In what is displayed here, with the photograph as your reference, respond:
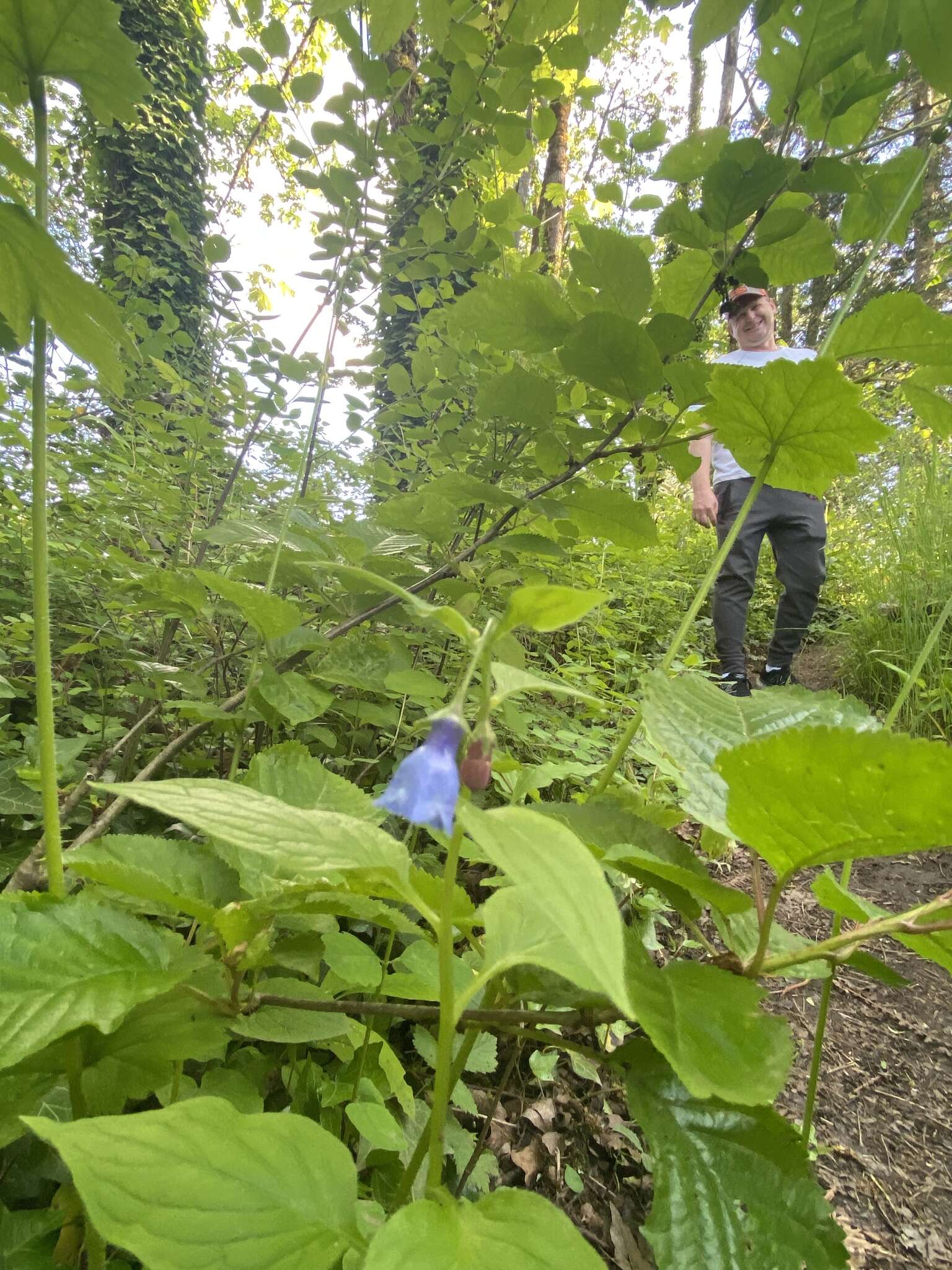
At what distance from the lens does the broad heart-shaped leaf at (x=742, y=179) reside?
→ 30.0 inches

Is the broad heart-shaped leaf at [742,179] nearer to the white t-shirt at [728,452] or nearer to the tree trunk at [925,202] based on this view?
the tree trunk at [925,202]

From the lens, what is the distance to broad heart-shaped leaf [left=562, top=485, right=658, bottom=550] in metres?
1.03

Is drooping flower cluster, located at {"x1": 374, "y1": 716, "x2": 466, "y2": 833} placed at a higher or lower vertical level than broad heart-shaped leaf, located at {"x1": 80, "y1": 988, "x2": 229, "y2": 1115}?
higher

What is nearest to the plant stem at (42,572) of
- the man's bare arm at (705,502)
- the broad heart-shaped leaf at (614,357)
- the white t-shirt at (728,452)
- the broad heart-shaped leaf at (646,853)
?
the broad heart-shaped leaf at (646,853)

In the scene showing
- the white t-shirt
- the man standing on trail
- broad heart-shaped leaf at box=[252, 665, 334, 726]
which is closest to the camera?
broad heart-shaped leaf at box=[252, 665, 334, 726]

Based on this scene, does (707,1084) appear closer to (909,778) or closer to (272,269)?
(909,778)

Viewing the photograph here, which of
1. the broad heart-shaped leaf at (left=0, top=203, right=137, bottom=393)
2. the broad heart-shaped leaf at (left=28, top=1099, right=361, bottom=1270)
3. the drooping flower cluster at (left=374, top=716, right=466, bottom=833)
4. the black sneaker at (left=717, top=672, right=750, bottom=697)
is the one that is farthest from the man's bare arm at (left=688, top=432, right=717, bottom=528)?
the broad heart-shaped leaf at (left=28, top=1099, right=361, bottom=1270)

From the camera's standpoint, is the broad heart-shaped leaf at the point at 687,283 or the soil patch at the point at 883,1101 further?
the soil patch at the point at 883,1101

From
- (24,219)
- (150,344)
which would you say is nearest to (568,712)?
(150,344)

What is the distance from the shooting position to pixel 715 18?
0.73 meters

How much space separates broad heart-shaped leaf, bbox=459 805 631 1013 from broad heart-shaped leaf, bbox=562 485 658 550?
77cm

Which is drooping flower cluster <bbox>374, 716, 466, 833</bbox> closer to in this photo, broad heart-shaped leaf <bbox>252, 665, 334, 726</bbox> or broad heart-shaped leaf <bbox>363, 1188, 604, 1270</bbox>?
broad heart-shaped leaf <bbox>363, 1188, 604, 1270</bbox>

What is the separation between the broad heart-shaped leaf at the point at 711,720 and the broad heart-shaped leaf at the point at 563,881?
312 millimetres

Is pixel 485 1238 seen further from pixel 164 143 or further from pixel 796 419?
pixel 164 143
